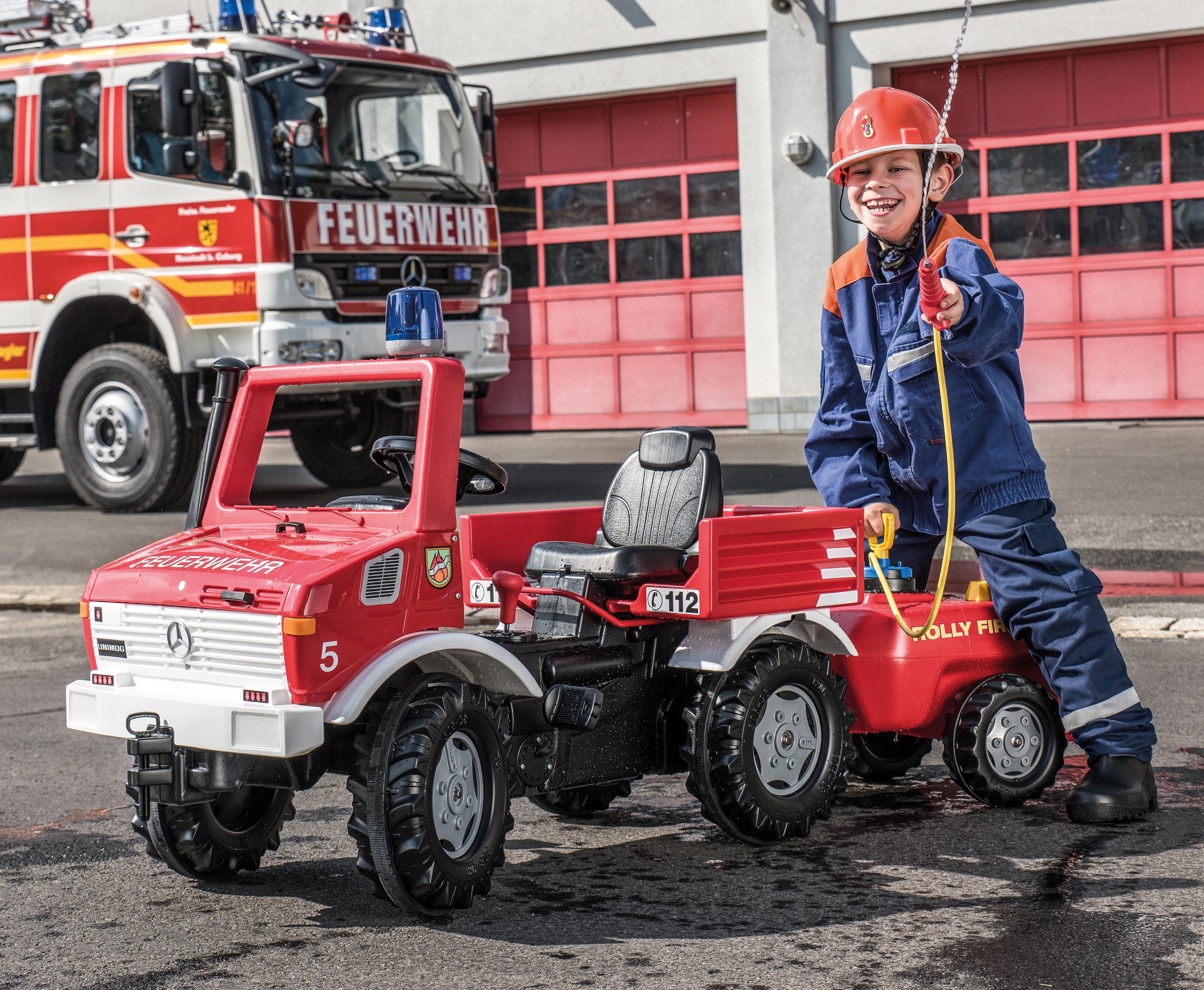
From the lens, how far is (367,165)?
11.5m

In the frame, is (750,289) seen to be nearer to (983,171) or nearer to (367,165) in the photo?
(983,171)

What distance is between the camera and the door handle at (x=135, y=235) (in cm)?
1137

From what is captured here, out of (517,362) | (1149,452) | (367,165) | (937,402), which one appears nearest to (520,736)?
(937,402)

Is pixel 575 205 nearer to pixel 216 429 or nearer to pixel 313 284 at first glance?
pixel 313 284

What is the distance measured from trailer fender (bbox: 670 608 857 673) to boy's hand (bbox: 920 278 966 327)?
2.73 feet

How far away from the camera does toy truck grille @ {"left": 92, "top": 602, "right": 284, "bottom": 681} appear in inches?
146

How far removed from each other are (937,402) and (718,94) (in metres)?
12.5

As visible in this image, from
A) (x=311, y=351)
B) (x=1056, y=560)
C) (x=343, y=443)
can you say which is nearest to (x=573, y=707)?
(x=1056, y=560)

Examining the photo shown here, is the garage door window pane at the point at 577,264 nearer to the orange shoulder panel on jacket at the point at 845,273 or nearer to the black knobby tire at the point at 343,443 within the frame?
the black knobby tire at the point at 343,443

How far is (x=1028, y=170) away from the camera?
15328 millimetres

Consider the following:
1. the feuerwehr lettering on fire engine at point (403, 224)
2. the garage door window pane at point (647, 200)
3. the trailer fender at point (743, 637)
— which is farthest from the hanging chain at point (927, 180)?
the garage door window pane at point (647, 200)

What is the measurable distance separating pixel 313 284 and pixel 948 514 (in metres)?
7.36

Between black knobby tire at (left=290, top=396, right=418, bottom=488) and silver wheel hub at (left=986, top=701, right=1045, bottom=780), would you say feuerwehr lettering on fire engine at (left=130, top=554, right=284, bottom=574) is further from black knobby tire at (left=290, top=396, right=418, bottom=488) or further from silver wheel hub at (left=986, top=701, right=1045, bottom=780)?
black knobby tire at (left=290, top=396, right=418, bottom=488)

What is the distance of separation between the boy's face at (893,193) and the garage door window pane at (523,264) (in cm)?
1299
